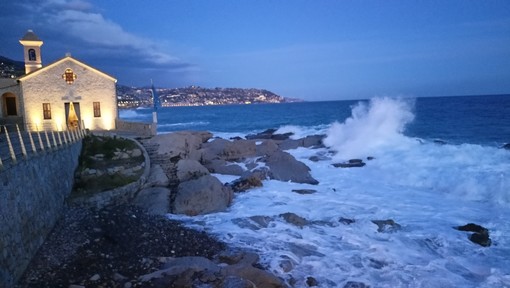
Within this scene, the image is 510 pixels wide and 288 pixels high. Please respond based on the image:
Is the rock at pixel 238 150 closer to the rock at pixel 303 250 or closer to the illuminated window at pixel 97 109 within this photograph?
the illuminated window at pixel 97 109

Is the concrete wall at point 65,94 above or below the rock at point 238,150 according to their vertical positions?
above

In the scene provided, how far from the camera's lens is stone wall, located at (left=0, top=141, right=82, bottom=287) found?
24.6 feet

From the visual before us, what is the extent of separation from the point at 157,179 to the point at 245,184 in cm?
412

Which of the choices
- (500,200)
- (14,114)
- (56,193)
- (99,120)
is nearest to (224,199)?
(56,193)

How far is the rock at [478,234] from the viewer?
11.1m

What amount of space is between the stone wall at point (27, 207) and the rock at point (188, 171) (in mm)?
5875

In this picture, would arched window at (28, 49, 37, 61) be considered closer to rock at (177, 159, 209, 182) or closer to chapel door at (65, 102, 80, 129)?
chapel door at (65, 102, 80, 129)

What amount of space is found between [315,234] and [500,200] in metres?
8.75

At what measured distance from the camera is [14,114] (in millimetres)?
26828

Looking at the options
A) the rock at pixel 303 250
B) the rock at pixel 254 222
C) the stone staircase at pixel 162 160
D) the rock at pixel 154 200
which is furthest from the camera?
the stone staircase at pixel 162 160

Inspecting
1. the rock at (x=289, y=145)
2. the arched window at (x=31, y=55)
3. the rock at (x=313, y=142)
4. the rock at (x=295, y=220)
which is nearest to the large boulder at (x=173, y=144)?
the rock at (x=295, y=220)

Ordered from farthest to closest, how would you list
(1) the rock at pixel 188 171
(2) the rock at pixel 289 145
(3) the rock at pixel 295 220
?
(2) the rock at pixel 289 145, (1) the rock at pixel 188 171, (3) the rock at pixel 295 220

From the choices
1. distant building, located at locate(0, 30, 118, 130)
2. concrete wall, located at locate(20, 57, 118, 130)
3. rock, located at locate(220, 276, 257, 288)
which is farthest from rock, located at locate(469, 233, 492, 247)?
concrete wall, located at locate(20, 57, 118, 130)

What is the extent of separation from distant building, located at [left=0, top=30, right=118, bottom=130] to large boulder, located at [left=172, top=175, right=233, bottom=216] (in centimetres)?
1160
